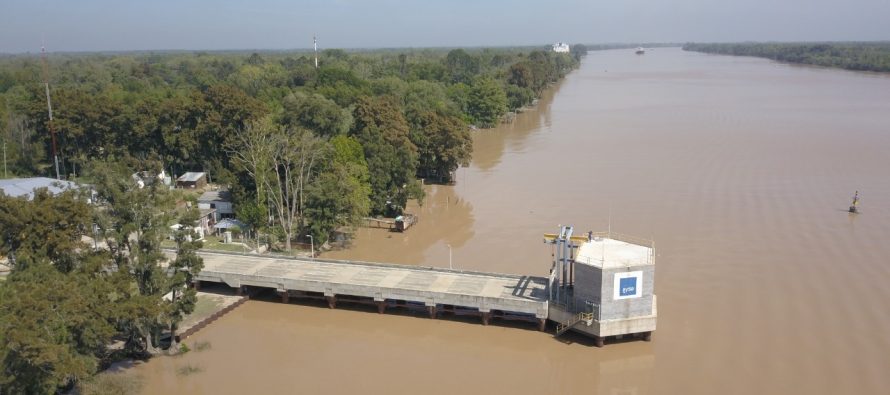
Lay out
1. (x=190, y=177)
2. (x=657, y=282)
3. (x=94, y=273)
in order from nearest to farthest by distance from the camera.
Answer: (x=94, y=273), (x=657, y=282), (x=190, y=177)

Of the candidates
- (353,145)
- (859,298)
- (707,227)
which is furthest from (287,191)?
(859,298)

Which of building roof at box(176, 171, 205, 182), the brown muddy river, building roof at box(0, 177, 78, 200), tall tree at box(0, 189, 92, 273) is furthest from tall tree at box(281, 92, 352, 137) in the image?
tall tree at box(0, 189, 92, 273)

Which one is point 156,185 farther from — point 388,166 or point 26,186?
point 26,186

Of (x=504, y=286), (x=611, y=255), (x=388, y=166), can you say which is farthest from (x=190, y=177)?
(x=611, y=255)

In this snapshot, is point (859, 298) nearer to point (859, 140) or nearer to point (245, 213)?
point (245, 213)

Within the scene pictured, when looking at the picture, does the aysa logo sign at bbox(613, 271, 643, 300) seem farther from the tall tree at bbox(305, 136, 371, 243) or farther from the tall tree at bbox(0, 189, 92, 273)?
the tall tree at bbox(0, 189, 92, 273)

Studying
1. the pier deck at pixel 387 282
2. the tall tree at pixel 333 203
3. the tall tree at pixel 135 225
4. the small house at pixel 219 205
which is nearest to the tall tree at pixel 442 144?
the tall tree at pixel 333 203
